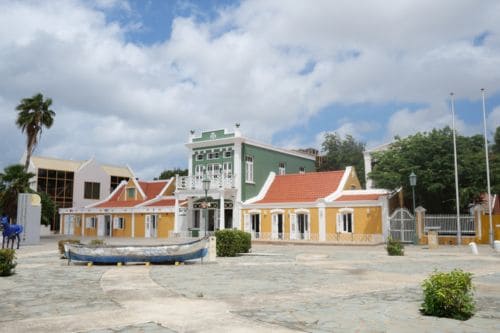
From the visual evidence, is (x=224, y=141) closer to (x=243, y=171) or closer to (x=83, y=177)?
(x=243, y=171)

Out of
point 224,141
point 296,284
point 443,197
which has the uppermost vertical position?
point 224,141

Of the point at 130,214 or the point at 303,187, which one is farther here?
the point at 130,214

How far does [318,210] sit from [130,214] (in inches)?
766

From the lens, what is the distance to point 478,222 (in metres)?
28.0

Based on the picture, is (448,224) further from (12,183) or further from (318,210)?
(12,183)

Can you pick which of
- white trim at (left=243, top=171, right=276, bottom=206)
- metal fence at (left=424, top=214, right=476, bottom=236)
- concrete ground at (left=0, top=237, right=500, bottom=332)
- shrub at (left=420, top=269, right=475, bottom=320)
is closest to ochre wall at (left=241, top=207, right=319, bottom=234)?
white trim at (left=243, top=171, right=276, bottom=206)

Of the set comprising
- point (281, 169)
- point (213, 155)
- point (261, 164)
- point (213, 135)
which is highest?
point (213, 135)

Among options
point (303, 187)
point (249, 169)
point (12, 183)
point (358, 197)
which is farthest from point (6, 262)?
point (249, 169)

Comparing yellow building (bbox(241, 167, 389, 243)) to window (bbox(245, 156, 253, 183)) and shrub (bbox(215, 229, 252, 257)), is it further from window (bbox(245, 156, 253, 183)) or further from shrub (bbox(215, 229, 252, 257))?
shrub (bbox(215, 229, 252, 257))

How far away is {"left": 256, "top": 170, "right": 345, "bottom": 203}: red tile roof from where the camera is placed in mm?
36000

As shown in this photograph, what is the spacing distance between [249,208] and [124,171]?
31.8 m

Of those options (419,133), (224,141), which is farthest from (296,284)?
(224,141)

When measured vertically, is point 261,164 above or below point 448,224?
above

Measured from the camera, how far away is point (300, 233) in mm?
35031
